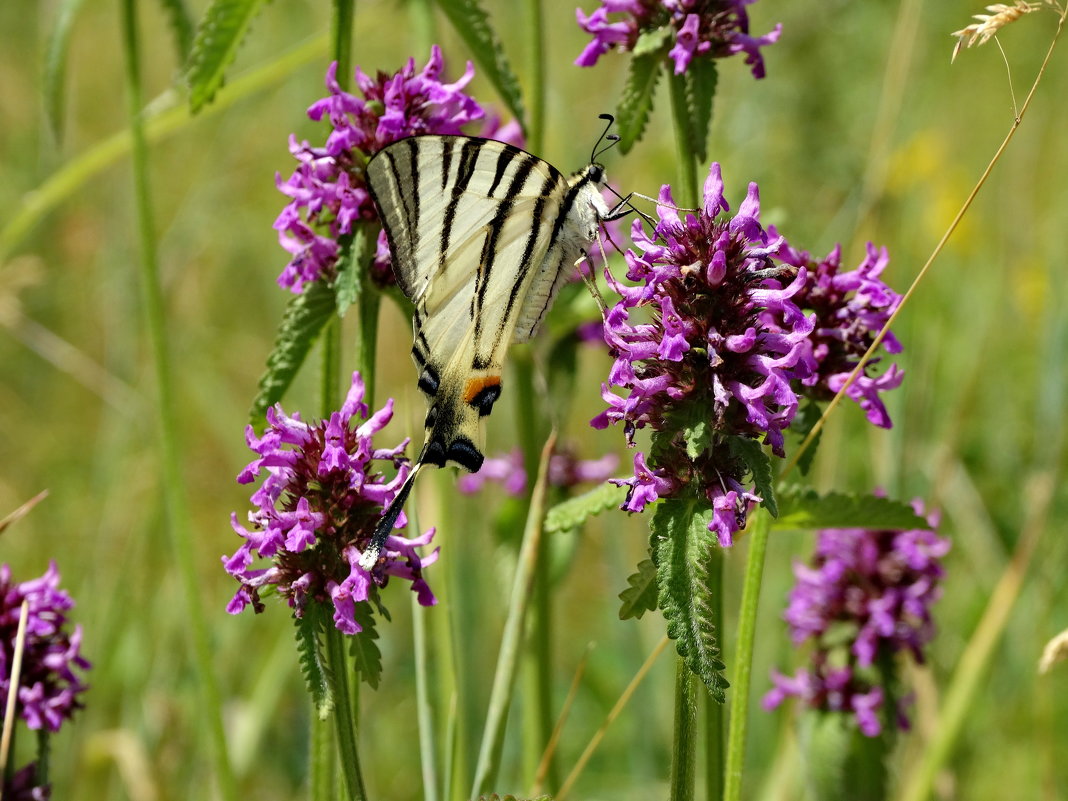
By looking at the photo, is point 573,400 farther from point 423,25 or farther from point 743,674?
point 743,674

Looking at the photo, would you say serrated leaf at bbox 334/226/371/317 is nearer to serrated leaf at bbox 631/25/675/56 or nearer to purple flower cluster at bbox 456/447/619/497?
serrated leaf at bbox 631/25/675/56

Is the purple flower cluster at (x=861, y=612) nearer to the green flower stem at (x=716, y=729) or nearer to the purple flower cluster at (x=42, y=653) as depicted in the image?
the green flower stem at (x=716, y=729)

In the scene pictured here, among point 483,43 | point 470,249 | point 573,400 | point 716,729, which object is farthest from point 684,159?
point 573,400

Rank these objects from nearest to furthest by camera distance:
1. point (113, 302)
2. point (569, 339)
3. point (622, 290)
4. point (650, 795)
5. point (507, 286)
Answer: point (622, 290)
point (507, 286)
point (569, 339)
point (650, 795)
point (113, 302)

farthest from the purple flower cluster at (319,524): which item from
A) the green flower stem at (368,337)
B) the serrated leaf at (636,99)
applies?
the serrated leaf at (636,99)

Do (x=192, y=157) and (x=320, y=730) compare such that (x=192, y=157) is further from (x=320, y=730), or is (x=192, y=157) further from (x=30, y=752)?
(x=320, y=730)

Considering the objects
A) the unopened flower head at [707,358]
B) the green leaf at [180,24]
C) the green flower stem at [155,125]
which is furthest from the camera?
the green flower stem at [155,125]

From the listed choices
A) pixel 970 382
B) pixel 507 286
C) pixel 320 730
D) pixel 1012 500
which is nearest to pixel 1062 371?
pixel 970 382
